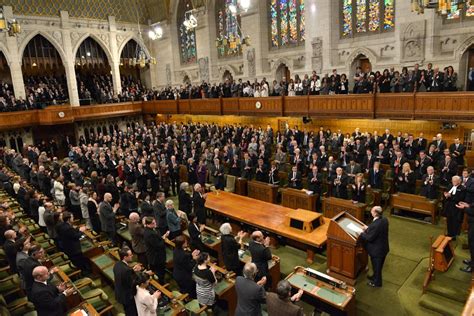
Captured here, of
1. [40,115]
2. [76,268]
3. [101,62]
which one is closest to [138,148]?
[40,115]

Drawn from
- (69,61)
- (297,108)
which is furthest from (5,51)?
(297,108)

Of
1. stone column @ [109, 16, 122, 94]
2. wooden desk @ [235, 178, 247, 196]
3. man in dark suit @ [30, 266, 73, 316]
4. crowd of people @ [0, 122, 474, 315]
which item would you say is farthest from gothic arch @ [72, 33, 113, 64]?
A: man in dark suit @ [30, 266, 73, 316]

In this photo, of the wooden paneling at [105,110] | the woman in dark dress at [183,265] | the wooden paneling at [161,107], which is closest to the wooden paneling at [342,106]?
the woman in dark dress at [183,265]

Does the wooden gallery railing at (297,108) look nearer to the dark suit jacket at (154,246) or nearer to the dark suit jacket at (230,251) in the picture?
the dark suit jacket at (230,251)

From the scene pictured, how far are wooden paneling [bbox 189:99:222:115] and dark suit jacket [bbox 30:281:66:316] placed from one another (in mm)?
14805

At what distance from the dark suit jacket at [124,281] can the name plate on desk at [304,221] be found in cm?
373

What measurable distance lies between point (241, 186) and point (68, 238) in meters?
5.92

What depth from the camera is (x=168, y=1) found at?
25.4m

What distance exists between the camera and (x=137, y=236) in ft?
21.6

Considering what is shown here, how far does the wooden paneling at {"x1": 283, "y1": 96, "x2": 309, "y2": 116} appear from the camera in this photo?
14.6 m

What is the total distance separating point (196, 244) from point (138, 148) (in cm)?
1032

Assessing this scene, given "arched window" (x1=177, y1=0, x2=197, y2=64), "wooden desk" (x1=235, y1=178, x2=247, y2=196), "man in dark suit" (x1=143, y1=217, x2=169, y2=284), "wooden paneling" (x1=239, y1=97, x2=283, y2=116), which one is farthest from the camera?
"arched window" (x1=177, y1=0, x2=197, y2=64)

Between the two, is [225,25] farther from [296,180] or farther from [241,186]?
[296,180]

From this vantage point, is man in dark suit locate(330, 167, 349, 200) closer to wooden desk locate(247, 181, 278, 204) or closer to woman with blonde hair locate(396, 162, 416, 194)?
woman with blonde hair locate(396, 162, 416, 194)
